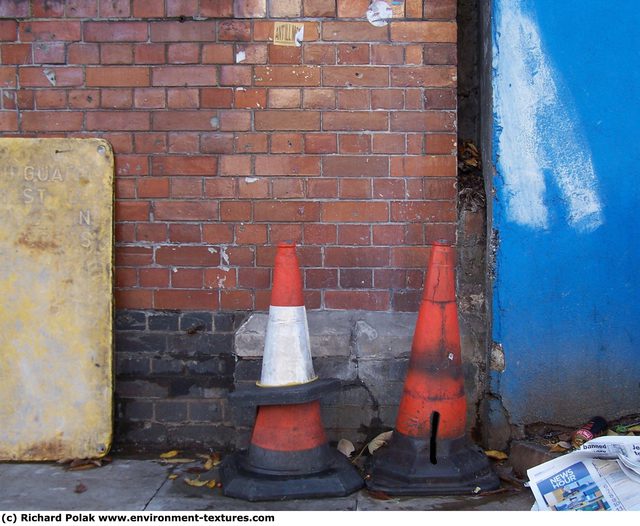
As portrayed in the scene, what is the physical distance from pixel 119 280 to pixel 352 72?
1.57m

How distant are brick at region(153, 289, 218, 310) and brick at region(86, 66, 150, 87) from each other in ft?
3.46

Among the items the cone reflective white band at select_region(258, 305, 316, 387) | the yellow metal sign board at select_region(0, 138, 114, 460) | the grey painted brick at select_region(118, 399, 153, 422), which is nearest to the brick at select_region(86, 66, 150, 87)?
the yellow metal sign board at select_region(0, 138, 114, 460)

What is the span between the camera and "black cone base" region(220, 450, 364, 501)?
306 centimetres

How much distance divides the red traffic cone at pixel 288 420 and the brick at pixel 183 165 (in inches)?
26.5

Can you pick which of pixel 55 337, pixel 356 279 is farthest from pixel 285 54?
pixel 55 337

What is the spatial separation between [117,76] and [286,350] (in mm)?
1632

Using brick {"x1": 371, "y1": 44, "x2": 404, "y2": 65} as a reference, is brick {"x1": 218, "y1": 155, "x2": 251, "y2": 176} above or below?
below

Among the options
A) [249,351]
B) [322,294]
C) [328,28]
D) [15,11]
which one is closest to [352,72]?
[328,28]

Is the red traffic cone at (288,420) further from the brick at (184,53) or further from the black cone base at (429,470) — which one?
the brick at (184,53)

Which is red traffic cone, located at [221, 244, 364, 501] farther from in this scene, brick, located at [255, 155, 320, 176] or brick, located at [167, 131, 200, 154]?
brick, located at [167, 131, 200, 154]

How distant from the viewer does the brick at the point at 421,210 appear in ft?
12.0

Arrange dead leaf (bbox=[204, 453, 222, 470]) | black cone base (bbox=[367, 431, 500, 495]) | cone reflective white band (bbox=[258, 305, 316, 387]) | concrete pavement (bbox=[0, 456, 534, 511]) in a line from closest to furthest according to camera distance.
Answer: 1. concrete pavement (bbox=[0, 456, 534, 511])
2. black cone base (bbox=[367, 431, 500, 495])
3. cone reflective white band (bbox=[258, 305, 316, 387])
4. dead leaf (bbox=[204, 453, 222, 470])

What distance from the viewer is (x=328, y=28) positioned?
11.9 feet

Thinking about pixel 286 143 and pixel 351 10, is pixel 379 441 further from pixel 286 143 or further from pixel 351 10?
pixel 351 10
